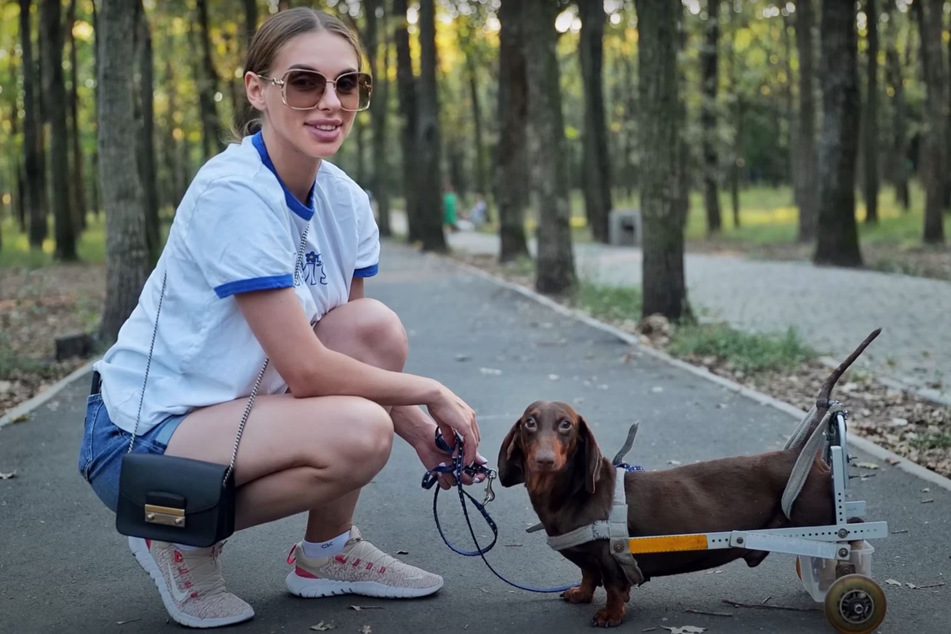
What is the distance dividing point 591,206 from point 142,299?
27.7 metres

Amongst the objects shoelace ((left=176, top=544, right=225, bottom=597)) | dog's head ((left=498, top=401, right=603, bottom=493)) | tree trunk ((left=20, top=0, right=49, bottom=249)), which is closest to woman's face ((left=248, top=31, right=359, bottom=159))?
dog's head ((left=498, top=401, right=603, bottom=493))

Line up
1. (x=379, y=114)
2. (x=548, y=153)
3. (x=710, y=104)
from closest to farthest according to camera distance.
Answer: (x=548, y=153) < (x=710, y=104) < (x=379, y=114)

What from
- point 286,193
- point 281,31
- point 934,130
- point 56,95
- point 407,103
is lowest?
point 286,193

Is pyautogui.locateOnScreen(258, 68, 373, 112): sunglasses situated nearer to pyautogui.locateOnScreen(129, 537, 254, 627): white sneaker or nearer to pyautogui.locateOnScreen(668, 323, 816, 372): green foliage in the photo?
pyautogui.locateOnScreen(129, 537, 254, 627): white sneaker

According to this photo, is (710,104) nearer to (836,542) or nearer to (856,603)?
(836,542)

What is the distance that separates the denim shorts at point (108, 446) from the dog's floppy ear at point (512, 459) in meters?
1.06

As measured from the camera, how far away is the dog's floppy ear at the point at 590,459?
356 centimetres

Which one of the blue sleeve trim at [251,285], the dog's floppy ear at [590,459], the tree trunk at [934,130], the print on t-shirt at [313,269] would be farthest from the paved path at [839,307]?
the blue sleeve trim at [251,285]

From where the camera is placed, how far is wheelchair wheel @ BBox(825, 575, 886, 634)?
3510 mm

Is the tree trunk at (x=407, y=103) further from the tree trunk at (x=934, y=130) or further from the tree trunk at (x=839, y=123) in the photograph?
Result: the tree trunk at (x=839, y=123)

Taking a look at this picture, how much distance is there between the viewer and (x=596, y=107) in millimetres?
26109

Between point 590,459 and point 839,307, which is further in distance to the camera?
point 839,307

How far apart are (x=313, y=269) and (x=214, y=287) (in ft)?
1.61

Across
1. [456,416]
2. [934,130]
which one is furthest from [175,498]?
[934,130]
